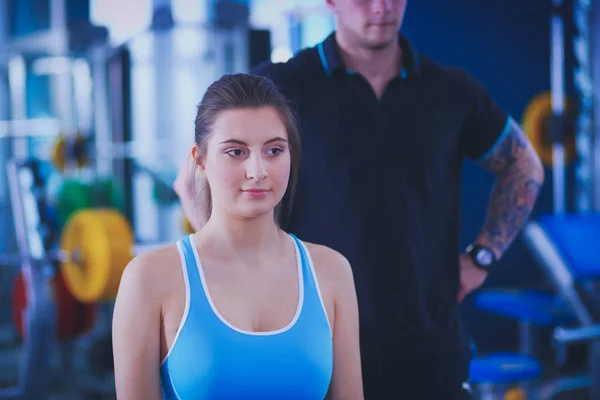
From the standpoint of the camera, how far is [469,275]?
1.64 metres

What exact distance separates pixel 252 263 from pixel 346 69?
57 centimetres

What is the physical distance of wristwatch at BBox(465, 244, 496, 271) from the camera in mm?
1656

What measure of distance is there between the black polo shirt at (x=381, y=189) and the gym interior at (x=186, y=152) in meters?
1.01

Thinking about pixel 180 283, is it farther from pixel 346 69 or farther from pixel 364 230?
pixel 346 69

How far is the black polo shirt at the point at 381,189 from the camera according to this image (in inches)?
56.2

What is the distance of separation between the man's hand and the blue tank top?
693 millimetres

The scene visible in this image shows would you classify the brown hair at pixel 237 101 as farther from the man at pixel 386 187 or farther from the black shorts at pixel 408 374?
the black shorts at pixel 408 374

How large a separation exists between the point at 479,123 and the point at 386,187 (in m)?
0.28

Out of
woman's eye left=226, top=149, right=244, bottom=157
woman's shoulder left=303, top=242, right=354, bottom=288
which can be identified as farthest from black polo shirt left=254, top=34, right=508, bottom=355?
woman's eye left=226, top=149, right=244, bottom=157

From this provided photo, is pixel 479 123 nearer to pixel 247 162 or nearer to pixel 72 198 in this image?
pixel 247 162

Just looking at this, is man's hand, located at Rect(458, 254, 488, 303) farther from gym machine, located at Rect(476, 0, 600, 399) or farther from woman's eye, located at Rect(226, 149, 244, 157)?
gym machine, located at Rect(476, 0, 600, 399)

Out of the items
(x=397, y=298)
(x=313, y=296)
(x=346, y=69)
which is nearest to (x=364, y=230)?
(x=397, y=298)

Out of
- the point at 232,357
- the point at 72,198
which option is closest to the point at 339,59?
the point at 232,357

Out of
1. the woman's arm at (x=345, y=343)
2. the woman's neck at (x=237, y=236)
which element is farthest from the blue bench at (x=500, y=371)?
the woman's neck at (x=237, y=236)
